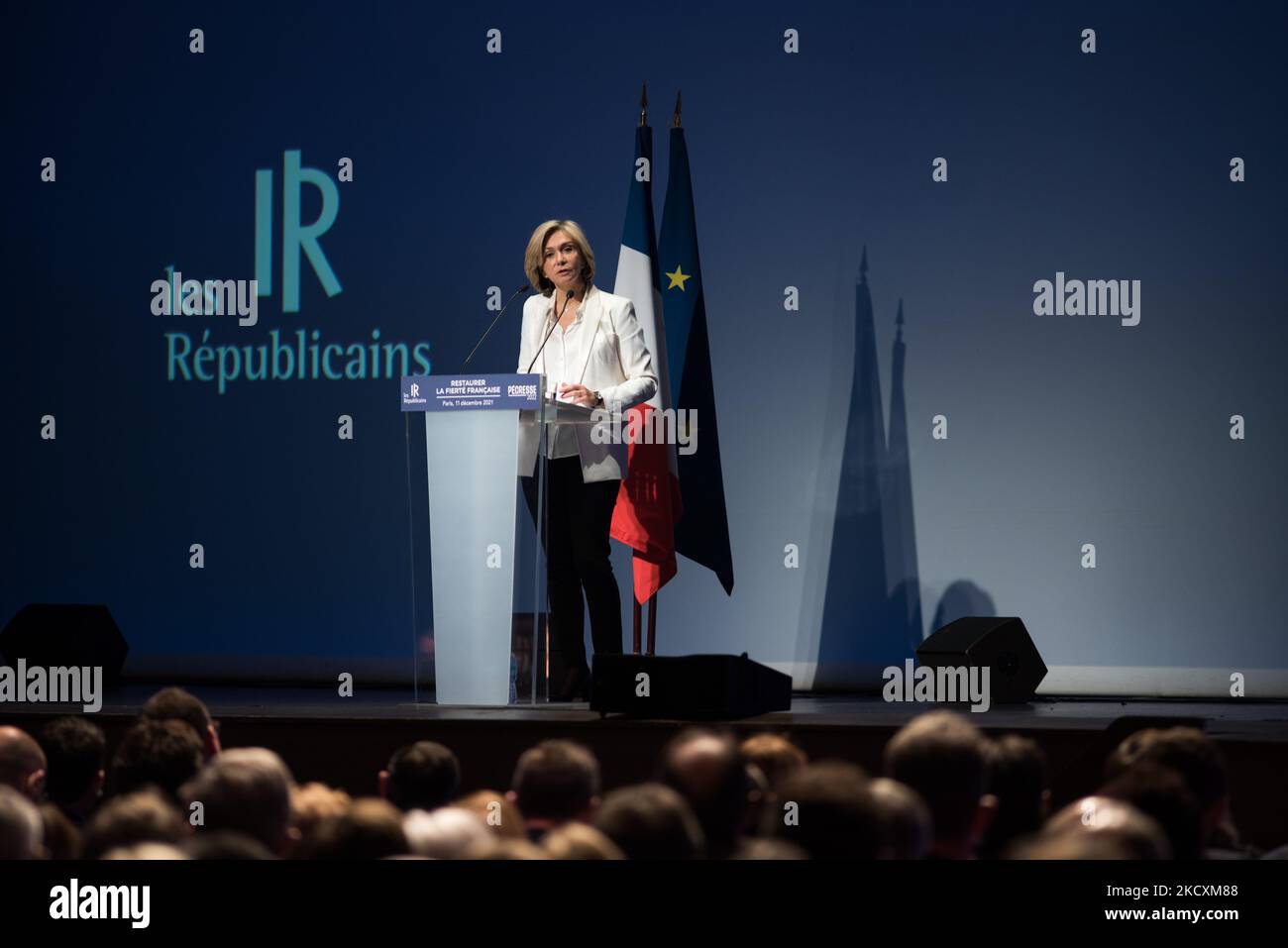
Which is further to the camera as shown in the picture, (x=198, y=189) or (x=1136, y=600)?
(x=198, y=189)

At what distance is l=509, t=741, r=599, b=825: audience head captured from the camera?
2.39m

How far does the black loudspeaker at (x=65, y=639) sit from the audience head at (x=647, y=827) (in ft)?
14.9

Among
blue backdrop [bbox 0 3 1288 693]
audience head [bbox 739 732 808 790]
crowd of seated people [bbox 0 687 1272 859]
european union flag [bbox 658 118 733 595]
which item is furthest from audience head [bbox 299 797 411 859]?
blue backdrop [bbox 0 3 1288 693]

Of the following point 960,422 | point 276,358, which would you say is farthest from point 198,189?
point 960,422

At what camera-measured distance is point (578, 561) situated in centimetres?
475

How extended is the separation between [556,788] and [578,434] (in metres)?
2.46

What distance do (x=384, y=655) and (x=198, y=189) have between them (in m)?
2.38

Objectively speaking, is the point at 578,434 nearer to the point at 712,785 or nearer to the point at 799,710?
the point at 799,710

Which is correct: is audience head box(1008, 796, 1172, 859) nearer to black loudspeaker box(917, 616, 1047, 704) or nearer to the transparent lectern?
the transparent lectern

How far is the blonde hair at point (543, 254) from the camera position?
15.8 ft

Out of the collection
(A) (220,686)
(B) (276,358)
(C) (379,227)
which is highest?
(C) (379,227)

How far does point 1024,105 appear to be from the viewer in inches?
251
